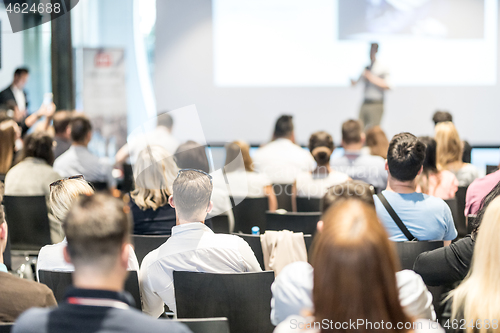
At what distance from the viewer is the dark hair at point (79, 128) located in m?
4.75

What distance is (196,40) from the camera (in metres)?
8.62

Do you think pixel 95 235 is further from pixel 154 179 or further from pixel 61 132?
pixel 61 132

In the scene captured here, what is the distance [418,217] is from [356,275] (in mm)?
1684

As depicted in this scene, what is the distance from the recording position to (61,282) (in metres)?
1.96

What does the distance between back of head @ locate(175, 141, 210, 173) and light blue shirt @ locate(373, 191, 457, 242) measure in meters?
1.28

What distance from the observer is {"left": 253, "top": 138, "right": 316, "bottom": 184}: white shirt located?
489cm

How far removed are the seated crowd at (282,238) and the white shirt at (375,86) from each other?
2840 millimetres

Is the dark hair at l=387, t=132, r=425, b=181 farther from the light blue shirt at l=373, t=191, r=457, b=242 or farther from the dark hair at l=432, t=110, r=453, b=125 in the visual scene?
the dark hair at l=432, t=110, r=453, b=125

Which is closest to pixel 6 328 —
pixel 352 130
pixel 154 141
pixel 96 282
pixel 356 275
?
pixel 96 282

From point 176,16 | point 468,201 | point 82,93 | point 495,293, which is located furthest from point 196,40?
point 495,293

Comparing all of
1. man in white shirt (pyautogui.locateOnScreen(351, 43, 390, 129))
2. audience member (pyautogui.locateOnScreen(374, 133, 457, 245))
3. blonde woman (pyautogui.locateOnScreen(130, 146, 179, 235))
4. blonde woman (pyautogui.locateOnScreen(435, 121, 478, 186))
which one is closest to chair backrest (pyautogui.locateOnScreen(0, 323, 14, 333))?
blonde woman (pyautogui.locateOnScreen(130, 146, 179, 235))

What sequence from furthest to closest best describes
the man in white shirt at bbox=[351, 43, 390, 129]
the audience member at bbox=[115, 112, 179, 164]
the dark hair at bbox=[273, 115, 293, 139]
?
the man in white shirt at bbox=[351, 43, 390, 129]
the dark hair at bbox=[273, 115, 293, 139]
the audience member at bbox=[115, 112, 179, 164]

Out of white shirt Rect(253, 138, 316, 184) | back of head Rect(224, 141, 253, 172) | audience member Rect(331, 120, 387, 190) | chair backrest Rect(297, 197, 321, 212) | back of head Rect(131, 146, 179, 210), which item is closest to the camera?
back of head Rect(131, 146, 179, 210)

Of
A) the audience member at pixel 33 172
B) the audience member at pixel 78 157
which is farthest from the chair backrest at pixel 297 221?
the audience member at pixel 78 157
